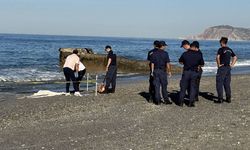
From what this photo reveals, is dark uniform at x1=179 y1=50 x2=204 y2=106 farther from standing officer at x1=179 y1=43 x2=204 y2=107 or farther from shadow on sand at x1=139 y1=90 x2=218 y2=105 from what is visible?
shadow on sand at x1=139 y1=90 x2=218 y2=105

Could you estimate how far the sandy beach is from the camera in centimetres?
880

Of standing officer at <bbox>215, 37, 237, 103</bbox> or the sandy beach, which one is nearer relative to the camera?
the sandy beach

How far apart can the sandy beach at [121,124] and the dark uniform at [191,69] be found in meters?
0.42

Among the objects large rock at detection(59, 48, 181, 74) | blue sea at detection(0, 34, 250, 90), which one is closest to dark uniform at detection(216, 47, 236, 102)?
blue sea at detection(0, 34, 250, 90)

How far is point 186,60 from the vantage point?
13180 millimetres

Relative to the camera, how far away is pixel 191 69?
13.2m

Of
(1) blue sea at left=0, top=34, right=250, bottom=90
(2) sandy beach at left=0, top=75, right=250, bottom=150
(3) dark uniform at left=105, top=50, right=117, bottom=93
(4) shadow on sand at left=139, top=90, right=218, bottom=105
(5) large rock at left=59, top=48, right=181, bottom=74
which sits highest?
(3) dark uniform at left=105, top=50, right=117, bottom=93

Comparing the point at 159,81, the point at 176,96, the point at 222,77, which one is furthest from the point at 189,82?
the point at 176,96

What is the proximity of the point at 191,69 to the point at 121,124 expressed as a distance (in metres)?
3.28

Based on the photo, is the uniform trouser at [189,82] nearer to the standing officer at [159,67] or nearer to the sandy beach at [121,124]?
the sandy beach at [121,124]

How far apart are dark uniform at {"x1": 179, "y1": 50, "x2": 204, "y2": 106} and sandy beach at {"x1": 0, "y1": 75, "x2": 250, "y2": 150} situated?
0.42 metres

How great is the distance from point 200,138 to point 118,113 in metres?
3.43

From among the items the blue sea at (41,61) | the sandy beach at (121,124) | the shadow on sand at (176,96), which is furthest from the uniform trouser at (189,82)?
the blue sea at (41,61)

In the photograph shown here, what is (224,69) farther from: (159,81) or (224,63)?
(159,81)
